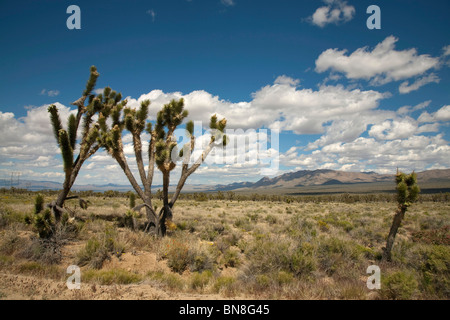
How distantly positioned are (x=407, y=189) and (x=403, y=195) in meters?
0.32

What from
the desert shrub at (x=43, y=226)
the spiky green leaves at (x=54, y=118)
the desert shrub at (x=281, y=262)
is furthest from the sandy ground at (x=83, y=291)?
the spiky green leaves at (x=54, y=118)

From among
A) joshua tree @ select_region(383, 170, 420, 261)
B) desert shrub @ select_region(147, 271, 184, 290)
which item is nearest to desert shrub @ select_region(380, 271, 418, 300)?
joshua tree @ select_region(383, 170, 420, 261)

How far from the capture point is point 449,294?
526 cm

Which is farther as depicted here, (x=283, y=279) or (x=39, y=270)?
(x=39, y=270)

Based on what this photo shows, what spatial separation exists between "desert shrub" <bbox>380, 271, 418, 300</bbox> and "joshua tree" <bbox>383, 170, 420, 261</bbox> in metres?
3.74

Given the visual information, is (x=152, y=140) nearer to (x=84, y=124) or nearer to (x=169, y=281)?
(x=84, y=124)

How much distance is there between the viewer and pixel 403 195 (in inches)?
320

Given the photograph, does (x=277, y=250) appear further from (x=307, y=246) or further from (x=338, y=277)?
(x=338, y=277)

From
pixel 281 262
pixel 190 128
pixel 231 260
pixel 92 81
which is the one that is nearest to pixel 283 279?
pixel 281 262

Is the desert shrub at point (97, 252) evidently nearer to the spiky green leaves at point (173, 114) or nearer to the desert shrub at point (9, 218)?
the desert shrub at point (9, 218)

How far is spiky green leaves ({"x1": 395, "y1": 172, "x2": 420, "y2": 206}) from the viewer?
8.05 metres

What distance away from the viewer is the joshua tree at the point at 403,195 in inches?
318

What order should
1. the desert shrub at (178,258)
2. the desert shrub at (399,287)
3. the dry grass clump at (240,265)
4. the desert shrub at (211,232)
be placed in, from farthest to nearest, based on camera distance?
the desert shrub at (211,232) → the desert shrub at (178,258) → the dry grass clump at (240,265) → the desert shrub at (399,287)
